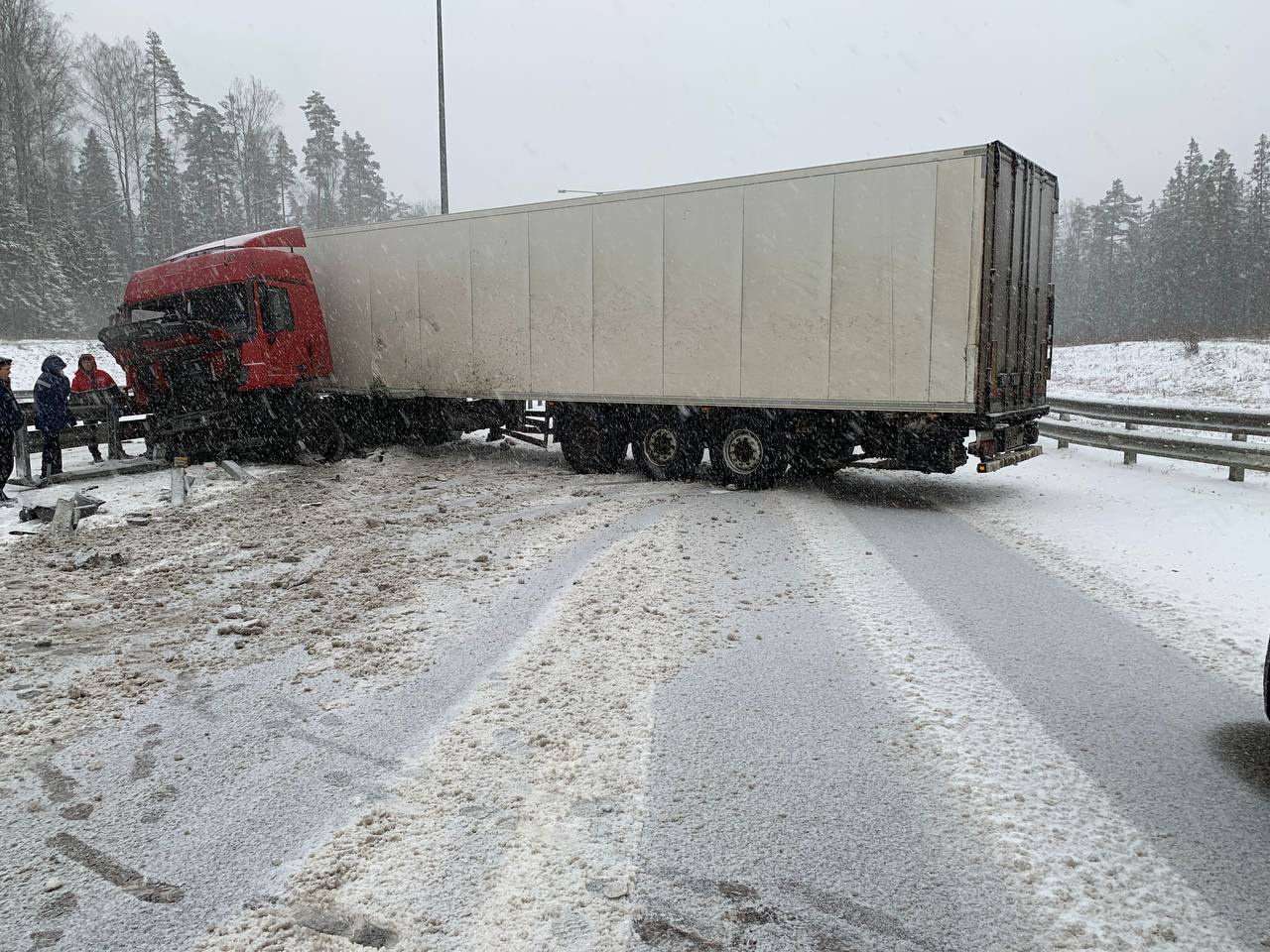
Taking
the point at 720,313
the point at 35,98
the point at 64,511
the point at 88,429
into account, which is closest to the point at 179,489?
the point at 64,511

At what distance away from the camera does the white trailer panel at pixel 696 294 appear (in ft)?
28.5

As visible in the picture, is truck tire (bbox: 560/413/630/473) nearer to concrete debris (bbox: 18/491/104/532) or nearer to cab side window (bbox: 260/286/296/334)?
cab side window (bbox: 260/286/296/334)

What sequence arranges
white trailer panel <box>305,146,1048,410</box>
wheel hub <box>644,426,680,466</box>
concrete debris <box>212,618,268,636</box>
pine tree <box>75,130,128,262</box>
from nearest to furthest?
1. concrete debris <box>212,618,268,636</box>
2. white trailer panel <box>305,146,1048,410</box>
3. wheel hub <box>644,426,680,466</box>
4. pine tree <box>75,130,128,262</box>

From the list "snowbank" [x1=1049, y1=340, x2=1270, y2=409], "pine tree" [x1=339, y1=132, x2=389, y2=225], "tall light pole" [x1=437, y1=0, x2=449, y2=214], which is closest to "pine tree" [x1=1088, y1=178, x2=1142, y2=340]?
"snowbank" [x1=1049, y1=340, x2=1270, y2=409]

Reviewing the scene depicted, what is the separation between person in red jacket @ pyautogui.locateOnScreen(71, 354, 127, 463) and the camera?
12.0m

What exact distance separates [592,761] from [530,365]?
9.15 m

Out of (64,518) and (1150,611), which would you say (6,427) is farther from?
(1150,611)

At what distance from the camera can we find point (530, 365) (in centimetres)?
1199

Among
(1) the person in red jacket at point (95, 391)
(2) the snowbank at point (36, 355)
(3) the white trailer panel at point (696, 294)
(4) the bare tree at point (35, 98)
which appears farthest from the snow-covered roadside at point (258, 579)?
(4) the bare tree at point (35, 98)

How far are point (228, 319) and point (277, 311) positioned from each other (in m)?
0.69

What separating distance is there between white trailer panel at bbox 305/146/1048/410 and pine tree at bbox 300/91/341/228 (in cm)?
4901

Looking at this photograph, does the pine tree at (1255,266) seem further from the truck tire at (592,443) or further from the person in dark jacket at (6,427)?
the person in dark jacket at (6,427)

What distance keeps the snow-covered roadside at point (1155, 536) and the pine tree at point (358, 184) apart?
56.2 metres

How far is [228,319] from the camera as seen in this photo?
12281 mm
